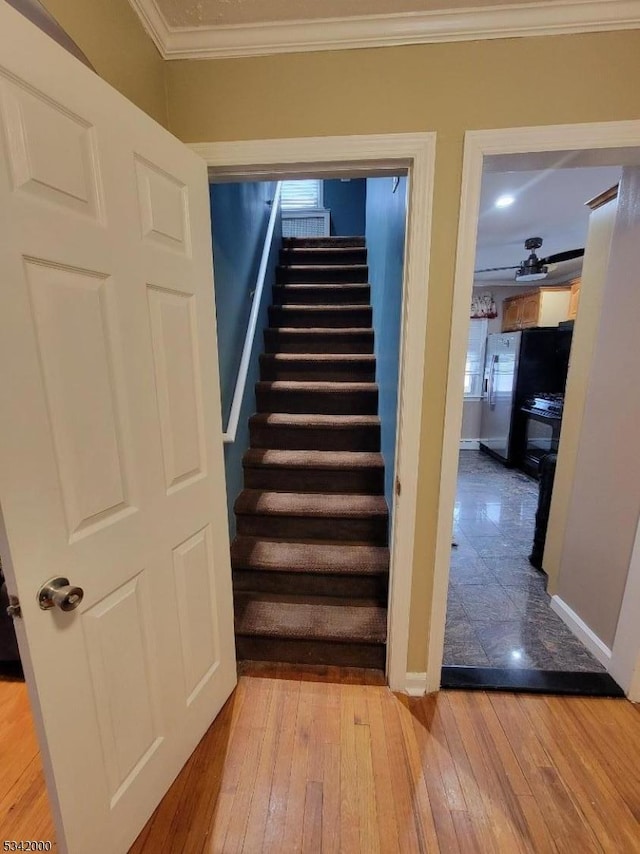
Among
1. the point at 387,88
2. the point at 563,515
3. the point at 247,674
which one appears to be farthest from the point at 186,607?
the point at 563,515

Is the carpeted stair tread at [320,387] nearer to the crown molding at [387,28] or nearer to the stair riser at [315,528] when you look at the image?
the stair riser at [315,528]

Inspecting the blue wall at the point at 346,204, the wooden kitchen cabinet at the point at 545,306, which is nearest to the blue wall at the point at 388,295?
the blue wall at the point at 346,204

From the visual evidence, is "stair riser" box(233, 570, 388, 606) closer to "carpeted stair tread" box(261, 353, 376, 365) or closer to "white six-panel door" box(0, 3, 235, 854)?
"white six-panel door" box(0, 3, 235, 854)

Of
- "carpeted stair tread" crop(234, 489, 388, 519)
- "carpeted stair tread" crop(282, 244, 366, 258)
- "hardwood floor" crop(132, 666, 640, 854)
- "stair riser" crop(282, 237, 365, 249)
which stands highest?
"stair riser" crop(282, 237, 365, 249)

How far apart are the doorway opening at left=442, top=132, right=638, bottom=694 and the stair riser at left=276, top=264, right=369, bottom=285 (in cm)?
109

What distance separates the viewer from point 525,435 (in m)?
4.45

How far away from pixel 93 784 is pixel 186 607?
1.46 feet

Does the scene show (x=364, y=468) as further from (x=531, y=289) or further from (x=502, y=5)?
(x=531, y=289)

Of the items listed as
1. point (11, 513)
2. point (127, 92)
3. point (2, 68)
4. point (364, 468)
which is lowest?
point (364, 468)

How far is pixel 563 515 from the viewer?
6.82 ft

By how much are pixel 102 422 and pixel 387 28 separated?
4.67ft

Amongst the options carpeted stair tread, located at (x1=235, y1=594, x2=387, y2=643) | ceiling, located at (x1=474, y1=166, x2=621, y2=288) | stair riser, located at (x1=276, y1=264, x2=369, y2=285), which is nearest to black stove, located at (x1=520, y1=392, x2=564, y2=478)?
ceiling, located at (x1=474, y1=166, x2=621, y2=288)

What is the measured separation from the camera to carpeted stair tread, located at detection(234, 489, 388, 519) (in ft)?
6.65

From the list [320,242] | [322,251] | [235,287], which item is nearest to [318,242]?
[320,242]
